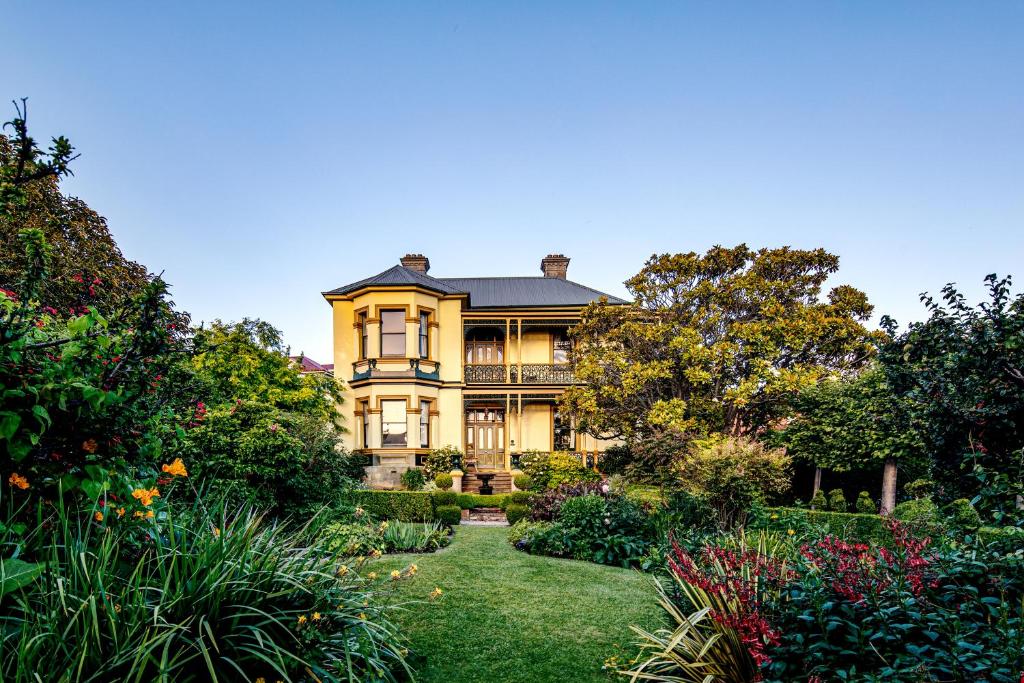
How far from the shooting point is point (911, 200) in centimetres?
788

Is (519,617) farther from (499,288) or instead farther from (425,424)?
(499,288)

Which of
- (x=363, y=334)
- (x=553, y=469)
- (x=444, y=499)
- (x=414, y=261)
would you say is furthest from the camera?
(x=414, y=261)

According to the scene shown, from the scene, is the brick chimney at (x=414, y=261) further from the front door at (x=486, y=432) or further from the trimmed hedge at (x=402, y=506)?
the trimmed hedge at (x=402, y=506)

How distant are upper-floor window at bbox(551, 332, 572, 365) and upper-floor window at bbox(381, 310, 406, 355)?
20.7 ft

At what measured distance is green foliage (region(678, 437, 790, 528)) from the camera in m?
8.83

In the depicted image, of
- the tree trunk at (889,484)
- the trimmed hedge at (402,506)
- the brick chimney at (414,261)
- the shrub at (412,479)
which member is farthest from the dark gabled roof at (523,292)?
the tree trunk at (889,484)

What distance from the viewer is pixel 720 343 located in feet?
50.4

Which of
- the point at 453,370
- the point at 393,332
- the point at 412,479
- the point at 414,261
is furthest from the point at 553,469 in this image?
the point at 414,261

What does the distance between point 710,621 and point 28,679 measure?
390cm

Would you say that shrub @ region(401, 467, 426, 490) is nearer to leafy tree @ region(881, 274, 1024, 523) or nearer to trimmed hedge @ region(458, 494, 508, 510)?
trimmed hedge @ region(458, 494, 508, 510)

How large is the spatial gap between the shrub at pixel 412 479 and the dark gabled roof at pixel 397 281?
270 inches

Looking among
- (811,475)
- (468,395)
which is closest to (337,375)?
(468,395)

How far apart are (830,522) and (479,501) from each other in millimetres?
9387

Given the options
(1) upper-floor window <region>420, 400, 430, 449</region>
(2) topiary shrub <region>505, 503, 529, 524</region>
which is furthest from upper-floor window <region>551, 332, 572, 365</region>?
(2) topiary shrub <region>505, 503, 529, 524</region>
